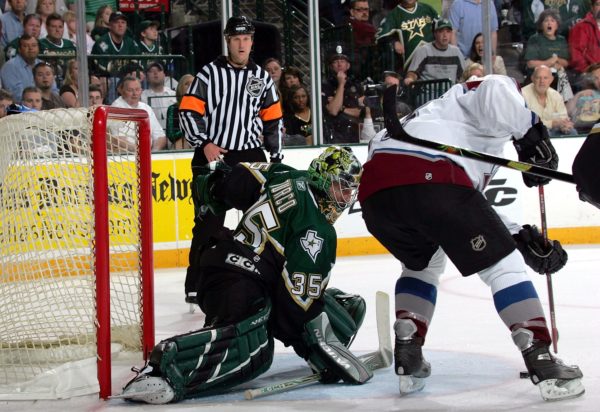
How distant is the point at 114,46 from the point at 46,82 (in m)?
0.50

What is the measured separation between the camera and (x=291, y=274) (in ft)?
9.79

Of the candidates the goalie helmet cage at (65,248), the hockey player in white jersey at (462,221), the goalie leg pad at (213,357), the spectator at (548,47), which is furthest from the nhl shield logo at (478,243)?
the spectator at (548,47)

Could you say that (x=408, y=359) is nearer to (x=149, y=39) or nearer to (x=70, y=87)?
(x=70, y=87)

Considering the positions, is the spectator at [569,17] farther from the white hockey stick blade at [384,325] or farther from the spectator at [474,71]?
the white hockey stick blade at [384,325]

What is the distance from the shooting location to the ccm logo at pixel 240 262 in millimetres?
3062

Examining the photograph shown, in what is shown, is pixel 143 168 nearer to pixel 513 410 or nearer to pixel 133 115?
pixel 133 115

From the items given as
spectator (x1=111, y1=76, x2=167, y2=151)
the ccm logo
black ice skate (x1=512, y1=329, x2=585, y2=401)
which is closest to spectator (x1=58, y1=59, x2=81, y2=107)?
spectator (x1=111, y1=76, x2=167, y2=151)

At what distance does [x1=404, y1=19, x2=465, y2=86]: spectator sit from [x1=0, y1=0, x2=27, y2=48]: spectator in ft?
7.86

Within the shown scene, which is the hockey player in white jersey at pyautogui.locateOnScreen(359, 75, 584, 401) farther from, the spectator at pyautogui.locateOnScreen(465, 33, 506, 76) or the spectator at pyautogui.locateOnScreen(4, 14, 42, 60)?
the spectator at pyautogui.locateOnScreen(465, 33, 506, 76)

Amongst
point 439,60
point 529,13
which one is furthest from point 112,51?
point 529,13

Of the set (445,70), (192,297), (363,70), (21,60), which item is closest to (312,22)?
(363,70)

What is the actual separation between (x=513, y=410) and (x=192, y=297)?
84.0 inches

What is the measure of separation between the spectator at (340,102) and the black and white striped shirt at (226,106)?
1858mm

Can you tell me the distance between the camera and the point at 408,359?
2.99 metres
